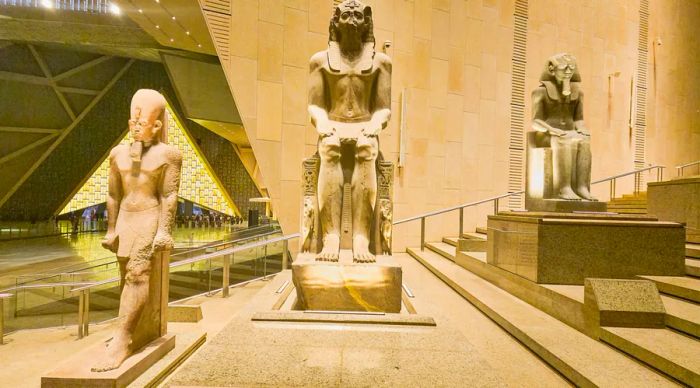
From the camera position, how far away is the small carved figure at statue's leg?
83.2 inches

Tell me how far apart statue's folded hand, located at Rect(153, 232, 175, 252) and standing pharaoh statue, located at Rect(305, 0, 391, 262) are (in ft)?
3.61

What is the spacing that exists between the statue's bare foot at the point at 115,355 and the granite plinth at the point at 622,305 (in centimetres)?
316

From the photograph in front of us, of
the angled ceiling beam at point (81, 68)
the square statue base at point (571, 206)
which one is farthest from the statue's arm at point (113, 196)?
the angled ceiling beam at point (81, 68)

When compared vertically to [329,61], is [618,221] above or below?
below

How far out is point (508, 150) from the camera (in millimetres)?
7910

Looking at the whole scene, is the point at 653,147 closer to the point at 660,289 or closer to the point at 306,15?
the point at 660,289

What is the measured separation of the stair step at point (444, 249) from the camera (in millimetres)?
5750

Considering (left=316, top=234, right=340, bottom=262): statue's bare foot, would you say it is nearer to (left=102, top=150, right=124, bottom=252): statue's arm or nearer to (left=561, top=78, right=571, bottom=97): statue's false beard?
(left=102, top=150, right=124, bottom=252): statue's arm

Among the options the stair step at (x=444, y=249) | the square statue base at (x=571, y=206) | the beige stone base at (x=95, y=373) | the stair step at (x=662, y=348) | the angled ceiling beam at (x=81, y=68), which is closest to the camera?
the beige stone base at (x=95, y=373)

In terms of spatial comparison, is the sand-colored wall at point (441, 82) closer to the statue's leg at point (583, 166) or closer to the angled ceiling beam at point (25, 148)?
the statue's leg at point (583, 166)

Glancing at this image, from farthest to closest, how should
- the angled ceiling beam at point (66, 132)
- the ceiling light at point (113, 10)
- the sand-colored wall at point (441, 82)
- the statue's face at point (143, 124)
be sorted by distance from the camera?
the angled ceiling beam at point (66, 132), the ceiling light at point (113, 10), the sand-colored wall at point (441, 82), the statue's face at point (143, 124)

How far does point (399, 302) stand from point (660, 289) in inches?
92.7

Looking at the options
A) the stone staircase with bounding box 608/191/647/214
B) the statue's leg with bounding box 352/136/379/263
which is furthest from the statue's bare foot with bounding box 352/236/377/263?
the stone staircase with bounding box 608/191/647/214

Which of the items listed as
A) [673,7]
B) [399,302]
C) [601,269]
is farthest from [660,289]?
[673,7]
